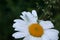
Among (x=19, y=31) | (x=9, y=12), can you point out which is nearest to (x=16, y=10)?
(x=9, y=12)

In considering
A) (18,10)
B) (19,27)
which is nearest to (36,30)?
(19,27)

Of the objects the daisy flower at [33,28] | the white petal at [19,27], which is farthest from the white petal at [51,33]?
the white petal at [19,27]

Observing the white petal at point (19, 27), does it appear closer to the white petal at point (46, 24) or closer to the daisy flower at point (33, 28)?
the daisy flower at point (33, 28)

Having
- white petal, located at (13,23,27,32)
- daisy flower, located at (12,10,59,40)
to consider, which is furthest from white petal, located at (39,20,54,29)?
white petal, located at (13,23,27,32)

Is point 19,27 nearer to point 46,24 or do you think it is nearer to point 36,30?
point 36,30

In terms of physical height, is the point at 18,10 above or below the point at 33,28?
above
